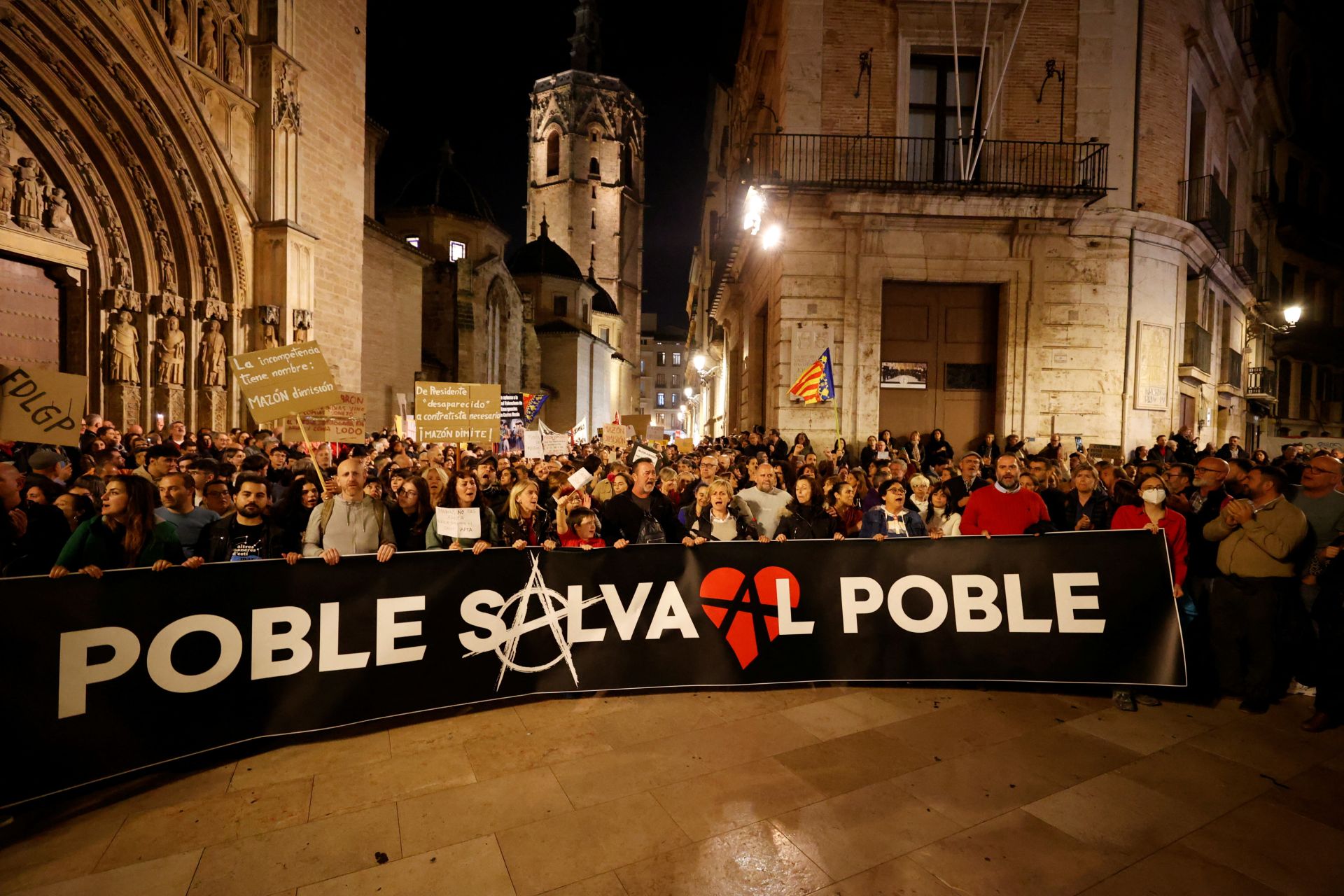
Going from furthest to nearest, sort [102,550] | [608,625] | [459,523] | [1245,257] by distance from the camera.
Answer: [1245,257]
[459,523]
[608,625]
[102,550]

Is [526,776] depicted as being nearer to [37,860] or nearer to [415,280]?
[37,860]

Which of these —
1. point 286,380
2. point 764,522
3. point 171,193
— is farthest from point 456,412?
point 171,193

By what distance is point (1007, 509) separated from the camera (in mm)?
5426

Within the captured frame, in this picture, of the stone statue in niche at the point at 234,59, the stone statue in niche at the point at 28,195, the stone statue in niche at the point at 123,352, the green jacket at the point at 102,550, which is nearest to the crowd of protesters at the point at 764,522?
the green jacket at the point at 102,550

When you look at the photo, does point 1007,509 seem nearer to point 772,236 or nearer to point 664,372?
point 772,236

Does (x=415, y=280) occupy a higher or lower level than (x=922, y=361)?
higher

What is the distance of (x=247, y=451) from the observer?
1041 centimetres

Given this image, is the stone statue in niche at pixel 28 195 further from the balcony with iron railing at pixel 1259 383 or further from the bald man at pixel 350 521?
the balcony with iron railing at pixel 1259 383

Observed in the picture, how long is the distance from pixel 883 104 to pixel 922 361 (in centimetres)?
570

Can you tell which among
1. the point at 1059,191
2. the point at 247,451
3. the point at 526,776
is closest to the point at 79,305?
the point at 247,451

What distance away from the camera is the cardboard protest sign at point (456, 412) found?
8.83 m

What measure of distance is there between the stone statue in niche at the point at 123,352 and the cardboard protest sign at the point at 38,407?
9.31 meters

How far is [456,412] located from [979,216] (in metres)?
11.6

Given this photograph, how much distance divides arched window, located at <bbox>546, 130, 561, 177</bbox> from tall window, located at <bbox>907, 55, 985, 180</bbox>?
4687cm
